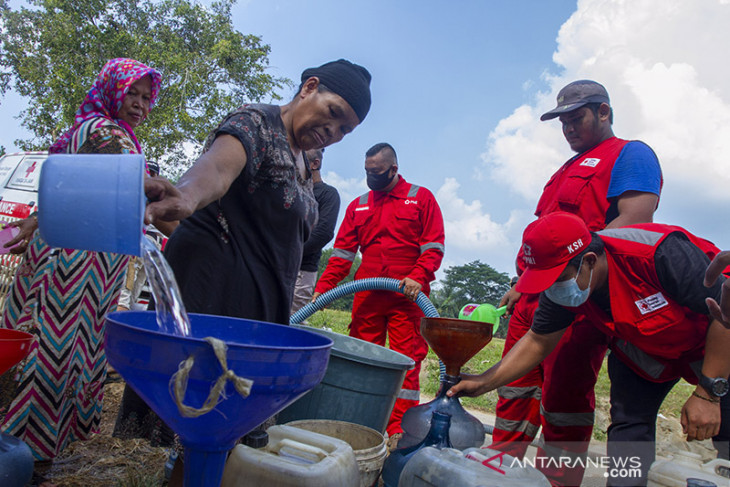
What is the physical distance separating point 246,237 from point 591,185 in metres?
2.03

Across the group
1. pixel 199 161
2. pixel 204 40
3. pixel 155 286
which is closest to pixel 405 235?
pixel 199 161

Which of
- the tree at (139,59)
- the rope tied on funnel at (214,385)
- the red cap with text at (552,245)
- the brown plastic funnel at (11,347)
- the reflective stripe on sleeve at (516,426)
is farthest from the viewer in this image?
the tree at (139,59)

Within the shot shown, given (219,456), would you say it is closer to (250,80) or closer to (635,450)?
(635,450)

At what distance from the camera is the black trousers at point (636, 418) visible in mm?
1897

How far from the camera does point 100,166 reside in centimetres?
88

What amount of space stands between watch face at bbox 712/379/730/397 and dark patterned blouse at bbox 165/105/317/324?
63.8 inches

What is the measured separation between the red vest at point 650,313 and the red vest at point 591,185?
712 millimetres

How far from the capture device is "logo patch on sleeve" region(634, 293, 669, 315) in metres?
1.92

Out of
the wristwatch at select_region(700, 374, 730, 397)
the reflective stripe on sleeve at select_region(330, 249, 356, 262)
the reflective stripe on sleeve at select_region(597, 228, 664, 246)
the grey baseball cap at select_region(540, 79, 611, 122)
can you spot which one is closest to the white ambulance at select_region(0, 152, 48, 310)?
the reflective stripe on sleeve at select_region(330, 249, 356, 262)

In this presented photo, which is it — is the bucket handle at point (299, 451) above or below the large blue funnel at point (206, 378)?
below

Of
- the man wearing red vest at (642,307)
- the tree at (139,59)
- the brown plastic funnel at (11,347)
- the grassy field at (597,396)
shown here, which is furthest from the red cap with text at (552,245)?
the tree at (139,59)

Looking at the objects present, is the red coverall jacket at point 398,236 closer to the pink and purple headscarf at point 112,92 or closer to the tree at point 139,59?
the pink and purple headscarf at point 112,92

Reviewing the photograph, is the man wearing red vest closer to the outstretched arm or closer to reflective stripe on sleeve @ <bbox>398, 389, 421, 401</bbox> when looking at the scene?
the outstretched arm

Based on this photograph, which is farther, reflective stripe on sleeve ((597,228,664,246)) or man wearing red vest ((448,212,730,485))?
reflective stripe on sleeve ((597,228,664,246))
